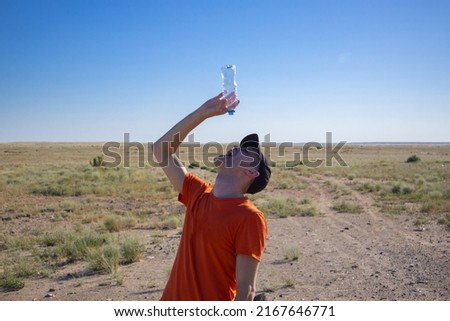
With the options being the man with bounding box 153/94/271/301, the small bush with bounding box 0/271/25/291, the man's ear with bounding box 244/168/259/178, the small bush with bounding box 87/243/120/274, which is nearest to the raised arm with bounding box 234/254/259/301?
the man with bounding box 153/94/271/301

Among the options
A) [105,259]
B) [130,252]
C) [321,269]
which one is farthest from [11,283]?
[321,269]

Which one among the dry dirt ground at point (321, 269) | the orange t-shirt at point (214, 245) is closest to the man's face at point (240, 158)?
the orange t-shirt at point (214, 245)

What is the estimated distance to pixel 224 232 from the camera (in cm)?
223

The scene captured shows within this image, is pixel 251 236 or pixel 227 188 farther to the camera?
pixel 227 188

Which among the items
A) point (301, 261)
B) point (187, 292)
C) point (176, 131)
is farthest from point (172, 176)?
point (301, 261)

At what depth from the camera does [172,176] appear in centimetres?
285

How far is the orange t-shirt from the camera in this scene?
217 centimetres

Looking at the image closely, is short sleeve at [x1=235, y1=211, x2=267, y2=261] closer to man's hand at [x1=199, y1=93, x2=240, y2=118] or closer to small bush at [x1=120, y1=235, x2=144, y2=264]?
man's hand at [x1=199, y1=93, x2=240, y2=118]

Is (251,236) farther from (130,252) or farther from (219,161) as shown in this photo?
(130,252)

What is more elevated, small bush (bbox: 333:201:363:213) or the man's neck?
the man's neck

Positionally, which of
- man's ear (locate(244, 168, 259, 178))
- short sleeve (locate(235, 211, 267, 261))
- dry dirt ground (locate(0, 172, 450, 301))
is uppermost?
man's ear (locate(244, 168, 259, 178))

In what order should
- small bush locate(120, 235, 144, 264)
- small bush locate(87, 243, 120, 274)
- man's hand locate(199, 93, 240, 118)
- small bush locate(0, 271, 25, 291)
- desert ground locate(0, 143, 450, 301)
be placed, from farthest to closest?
small bush locate(120, 235, 144, 264) < small bush locate(87, 243, 120, 274) < small bush locate(0, 271, 25, 291) < desert ground locate(0, 143, 450, 301) < man's hand locate(199, 93, 240, 118)

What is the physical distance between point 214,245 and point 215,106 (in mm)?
883

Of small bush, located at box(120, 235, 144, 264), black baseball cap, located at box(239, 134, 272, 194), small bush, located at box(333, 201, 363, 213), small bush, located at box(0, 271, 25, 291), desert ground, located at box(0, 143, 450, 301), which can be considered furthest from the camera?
small bush, located at box(333, 201, 363, 213)
